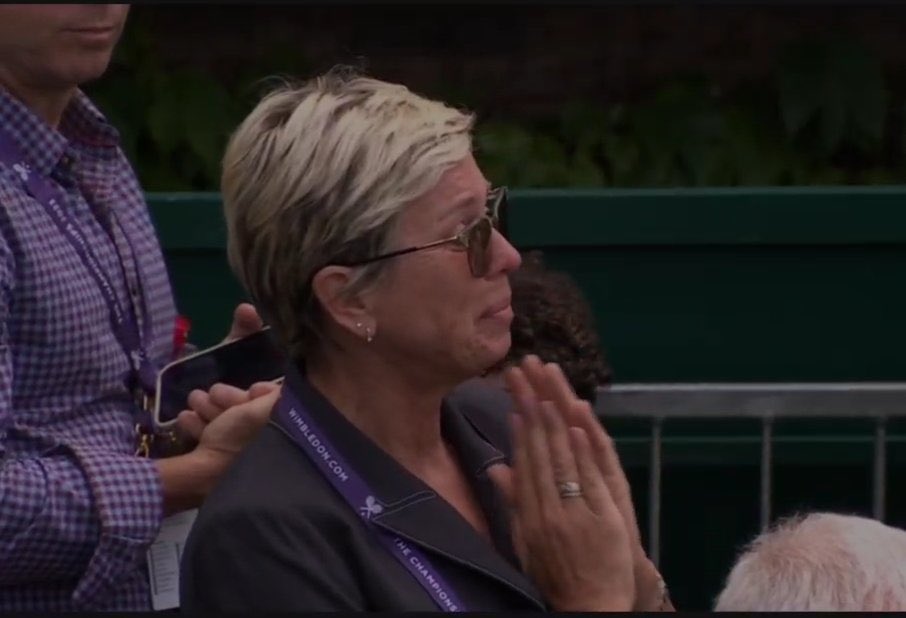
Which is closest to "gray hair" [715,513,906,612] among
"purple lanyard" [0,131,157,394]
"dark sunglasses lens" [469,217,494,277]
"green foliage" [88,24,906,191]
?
"dark sunglasses lens" [469,217,494,277]

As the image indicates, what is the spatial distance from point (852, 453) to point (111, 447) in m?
2.57

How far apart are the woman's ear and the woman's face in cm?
2

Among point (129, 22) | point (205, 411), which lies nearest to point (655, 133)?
point (129, 22)

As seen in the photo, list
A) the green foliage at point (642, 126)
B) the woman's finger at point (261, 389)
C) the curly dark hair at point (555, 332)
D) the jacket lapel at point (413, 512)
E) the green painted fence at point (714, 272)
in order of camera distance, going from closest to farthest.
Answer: the jacket lapel at point (413, 512) < the woman's finger at point (261, 389) < the curly dark hair at point (555, 332) < the green painted fence at point (714, 272) < the green foliage at point (642, 126)

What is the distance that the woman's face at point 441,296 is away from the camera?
2545 mm

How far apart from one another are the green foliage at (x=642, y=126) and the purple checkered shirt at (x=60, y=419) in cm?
253

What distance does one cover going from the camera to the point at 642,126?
544 centimetres

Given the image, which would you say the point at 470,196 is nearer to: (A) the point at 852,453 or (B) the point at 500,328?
(B) the point at 500,328

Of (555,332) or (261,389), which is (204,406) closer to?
(261,389)

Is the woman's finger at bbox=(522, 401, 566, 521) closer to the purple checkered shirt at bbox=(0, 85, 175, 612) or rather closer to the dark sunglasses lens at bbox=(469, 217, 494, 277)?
the dark sunglasses lens at bbox=(469, 217, 494, 277)

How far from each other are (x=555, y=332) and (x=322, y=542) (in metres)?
1.20

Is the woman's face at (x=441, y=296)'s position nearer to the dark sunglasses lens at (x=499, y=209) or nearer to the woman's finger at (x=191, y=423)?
the dark sunglasses lens at (x=499, y=209)

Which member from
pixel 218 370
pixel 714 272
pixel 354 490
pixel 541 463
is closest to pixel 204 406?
pixel 218 370

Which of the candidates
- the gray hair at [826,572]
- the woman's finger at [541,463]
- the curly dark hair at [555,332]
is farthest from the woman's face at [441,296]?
the curly dark hair at [555,332]
